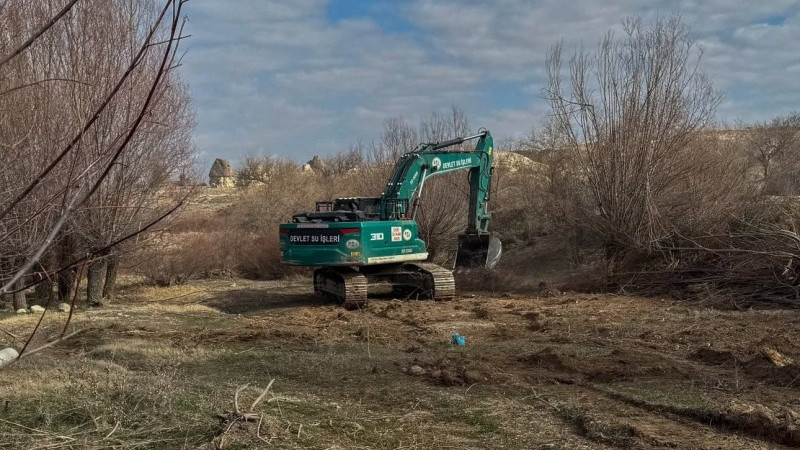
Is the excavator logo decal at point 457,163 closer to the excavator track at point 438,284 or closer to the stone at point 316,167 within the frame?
the excavator track at point 438,284

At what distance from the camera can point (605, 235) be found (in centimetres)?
1620

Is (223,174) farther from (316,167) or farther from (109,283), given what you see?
(109,283)

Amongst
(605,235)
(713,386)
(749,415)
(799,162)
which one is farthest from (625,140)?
(799,162)

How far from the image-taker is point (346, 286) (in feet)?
42.1

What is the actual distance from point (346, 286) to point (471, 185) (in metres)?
4.59

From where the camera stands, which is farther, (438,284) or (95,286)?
(95,286)

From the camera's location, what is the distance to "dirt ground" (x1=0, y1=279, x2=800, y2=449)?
4.90 metres

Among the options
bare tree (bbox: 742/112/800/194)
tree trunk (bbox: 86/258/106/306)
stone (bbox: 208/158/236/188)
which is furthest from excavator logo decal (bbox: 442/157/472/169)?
stone (bbox: 208/158/236/188)

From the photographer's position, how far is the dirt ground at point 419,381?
4902 mm

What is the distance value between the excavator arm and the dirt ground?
321 centimetres

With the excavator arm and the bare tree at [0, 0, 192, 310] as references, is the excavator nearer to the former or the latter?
the excavator arm

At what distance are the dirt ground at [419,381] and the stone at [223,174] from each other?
37.1m

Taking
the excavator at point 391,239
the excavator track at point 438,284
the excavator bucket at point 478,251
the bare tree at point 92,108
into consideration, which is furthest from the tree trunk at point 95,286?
the excavator bucket at point 478,251

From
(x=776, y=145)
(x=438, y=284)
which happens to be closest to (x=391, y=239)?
(x=438, y=284)
